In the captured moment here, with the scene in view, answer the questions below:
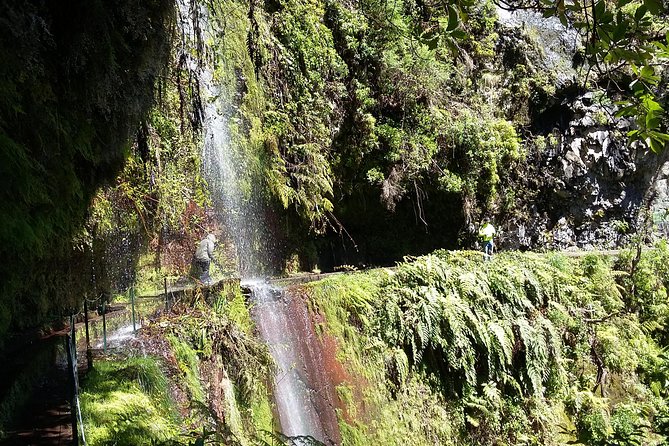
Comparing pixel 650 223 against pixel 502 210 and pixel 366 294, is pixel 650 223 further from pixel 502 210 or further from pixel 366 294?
pixel 366 294

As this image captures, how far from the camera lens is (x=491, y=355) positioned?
891 cm

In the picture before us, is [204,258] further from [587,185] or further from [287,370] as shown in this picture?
[587,185]

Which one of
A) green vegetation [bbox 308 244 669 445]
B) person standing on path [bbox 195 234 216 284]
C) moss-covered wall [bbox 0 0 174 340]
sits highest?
moss-covered wall [bbox 0 0 174 340]

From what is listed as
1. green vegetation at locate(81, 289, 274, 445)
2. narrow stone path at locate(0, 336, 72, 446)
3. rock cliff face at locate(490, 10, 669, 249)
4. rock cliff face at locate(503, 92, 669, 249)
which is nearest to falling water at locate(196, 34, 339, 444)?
green vegetation at locate(81, 289, 274, 445)

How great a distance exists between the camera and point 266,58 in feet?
35.9

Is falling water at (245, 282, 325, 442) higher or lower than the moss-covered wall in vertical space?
lower

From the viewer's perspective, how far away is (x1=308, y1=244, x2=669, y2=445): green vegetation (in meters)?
7.83

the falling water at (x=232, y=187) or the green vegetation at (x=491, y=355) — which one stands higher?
the falling water at (x=232, y=187)

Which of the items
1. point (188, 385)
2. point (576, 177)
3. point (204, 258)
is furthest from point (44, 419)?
point (576, 177)

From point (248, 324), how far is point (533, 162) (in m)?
11.5

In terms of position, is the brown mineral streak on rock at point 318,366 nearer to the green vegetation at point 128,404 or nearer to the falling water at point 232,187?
the green vegetation at point 128,404

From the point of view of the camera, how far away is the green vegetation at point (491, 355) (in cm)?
783

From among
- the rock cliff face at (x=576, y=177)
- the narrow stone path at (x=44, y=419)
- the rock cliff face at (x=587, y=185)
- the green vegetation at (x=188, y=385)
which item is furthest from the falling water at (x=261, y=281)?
the rock cliff face at (x=587, y=185)

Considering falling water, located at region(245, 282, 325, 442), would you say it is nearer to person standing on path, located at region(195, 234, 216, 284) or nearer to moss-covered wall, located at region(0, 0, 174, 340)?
person standing on path, located at region(195, 234, 216, 284)
